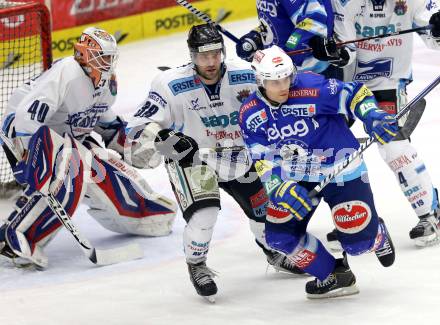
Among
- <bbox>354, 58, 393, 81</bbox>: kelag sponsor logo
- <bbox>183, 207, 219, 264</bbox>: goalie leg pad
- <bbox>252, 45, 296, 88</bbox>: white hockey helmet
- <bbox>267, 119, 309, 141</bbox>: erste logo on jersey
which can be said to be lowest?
<bbox>183, 207, 219, 264</bbox>: goalie leg pad

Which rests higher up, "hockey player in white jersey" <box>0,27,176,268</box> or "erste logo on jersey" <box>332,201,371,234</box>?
"erste logo on jersey" <box>332,201,371,234</box>

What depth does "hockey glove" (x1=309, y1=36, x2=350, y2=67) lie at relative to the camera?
5.45 m

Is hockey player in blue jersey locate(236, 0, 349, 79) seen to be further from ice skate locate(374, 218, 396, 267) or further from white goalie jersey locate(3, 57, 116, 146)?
ice skate locate(374, 218, 396, 267)

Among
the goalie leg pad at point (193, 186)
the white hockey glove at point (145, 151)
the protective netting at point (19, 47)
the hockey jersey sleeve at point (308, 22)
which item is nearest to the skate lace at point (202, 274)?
the goalie leg pad at point (193, 186)

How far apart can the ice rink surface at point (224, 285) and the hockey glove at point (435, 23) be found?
93 cm

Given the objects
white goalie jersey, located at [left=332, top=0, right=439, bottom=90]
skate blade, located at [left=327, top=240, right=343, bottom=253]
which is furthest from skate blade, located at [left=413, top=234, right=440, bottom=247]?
white goalie jersey, located at [left=332, top=0, right=439, bottom=90]

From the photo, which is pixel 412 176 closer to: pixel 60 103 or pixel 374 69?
pixel 374 69

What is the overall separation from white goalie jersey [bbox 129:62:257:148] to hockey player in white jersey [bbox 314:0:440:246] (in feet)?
1.89

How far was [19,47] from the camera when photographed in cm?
752

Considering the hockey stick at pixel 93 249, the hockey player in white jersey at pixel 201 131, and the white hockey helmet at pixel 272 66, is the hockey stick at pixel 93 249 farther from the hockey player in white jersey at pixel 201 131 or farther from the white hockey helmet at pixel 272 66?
the white hockey helmet at pixel 272 66

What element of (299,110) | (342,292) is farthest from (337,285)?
(299,110)

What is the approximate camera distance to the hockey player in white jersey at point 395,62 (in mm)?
5359

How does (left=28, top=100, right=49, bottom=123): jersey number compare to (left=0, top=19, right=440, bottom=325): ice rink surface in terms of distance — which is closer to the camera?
(left=0, top=19, right=440, bottom=325): ice rink surface

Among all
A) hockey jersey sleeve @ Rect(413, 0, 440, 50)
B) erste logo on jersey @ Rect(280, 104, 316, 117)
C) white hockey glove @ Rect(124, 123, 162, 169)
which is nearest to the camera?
erste logo on jersey @ Rect(280, 104, 316, 117)
